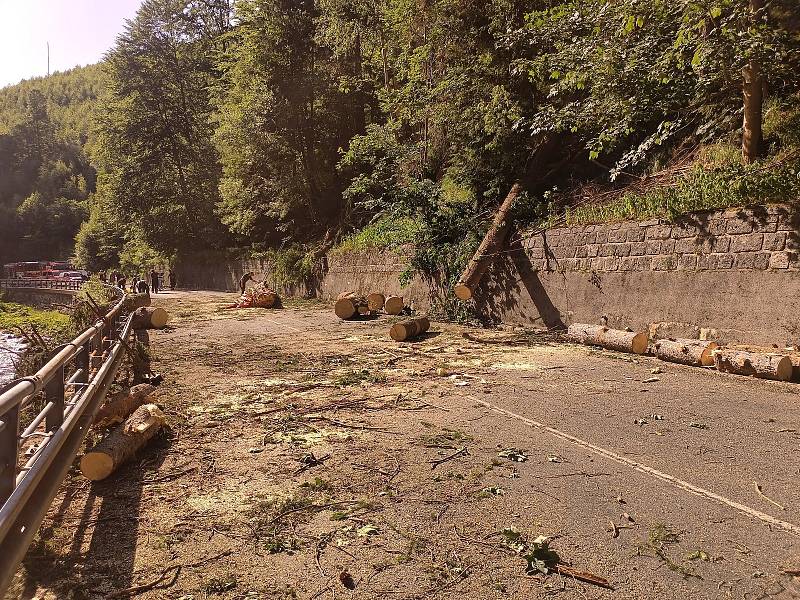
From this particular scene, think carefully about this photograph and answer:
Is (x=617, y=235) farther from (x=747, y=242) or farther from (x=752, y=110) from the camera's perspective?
(x=752, y=110)

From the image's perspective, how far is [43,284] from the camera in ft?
151

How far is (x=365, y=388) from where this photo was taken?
303 inches

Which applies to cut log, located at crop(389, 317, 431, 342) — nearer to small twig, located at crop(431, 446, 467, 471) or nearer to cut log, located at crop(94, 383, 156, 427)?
cut log, located at crop(94, 383, 156, 427)

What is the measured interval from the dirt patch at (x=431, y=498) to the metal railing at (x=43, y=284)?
41.1m

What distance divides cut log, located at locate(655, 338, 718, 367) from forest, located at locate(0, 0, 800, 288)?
2.42 metres

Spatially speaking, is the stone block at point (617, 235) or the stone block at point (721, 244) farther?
the stone block at point (617, 235)

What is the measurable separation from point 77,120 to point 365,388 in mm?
161173

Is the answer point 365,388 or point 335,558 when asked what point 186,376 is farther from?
point 335,558

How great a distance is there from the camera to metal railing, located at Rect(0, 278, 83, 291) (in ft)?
141

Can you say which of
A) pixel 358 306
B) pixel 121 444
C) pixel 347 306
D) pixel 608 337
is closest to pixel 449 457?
pixel 121 444

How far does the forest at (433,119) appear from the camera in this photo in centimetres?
910

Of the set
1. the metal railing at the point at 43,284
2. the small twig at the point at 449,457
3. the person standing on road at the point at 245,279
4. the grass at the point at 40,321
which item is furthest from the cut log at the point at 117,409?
the metal railing at the point at 43,284

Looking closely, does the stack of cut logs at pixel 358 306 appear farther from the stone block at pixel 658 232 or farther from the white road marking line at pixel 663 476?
the white road marking line at pixel 663 476

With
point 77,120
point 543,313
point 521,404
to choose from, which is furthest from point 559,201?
point 77,120
